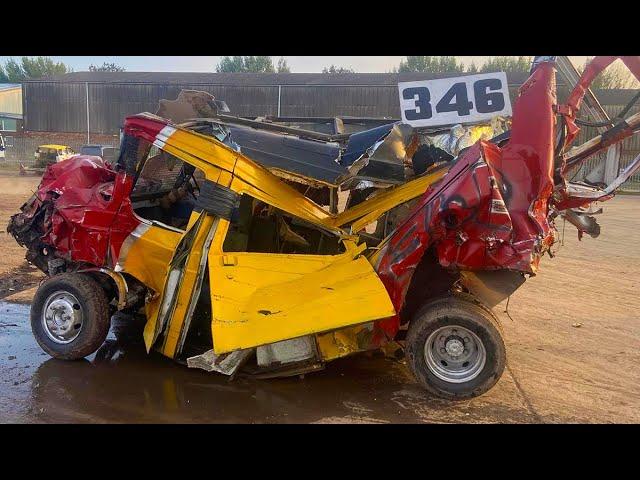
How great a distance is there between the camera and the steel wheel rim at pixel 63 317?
17.7 feet

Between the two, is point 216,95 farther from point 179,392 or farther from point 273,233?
point 179,392

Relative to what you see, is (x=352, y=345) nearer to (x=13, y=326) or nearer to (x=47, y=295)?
(x=47, y=295)

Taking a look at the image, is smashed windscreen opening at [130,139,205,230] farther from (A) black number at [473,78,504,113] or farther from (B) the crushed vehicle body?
(A) black number at [473,78,504,113]

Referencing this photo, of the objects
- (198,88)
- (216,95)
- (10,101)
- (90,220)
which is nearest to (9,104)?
(10,101)

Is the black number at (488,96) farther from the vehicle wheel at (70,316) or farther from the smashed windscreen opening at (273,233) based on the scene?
the vehicle wheel at (70,316)

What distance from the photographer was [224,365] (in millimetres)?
4969

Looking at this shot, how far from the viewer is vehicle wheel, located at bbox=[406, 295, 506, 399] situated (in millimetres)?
4688

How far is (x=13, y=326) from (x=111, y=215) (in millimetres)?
2066

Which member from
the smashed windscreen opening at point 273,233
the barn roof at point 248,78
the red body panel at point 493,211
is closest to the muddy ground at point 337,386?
the red body panel at point 493,211

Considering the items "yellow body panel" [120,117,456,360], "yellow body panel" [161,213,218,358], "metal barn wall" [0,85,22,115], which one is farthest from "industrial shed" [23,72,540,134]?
"yellow body panel" [161,213,218,358]

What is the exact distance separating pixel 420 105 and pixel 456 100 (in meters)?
0.37

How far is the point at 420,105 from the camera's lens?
6.11 m

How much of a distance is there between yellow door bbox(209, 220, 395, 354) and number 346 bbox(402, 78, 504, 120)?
1931mm

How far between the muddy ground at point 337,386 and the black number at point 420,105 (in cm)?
255
